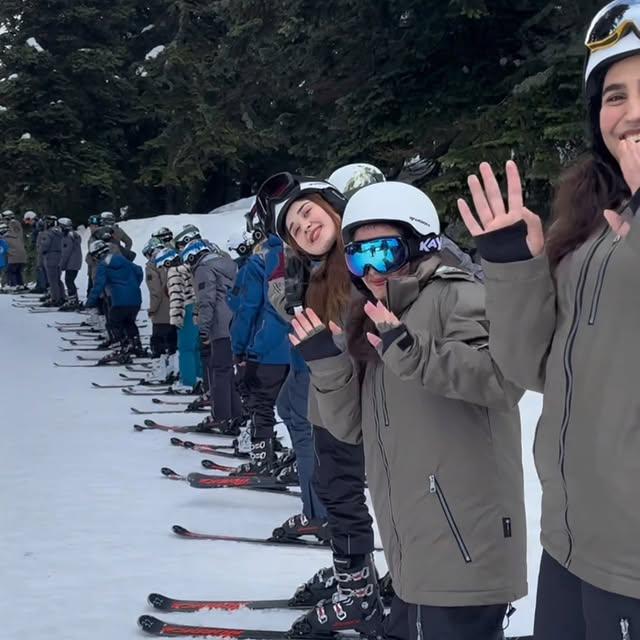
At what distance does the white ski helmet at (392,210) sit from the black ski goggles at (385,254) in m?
0.04

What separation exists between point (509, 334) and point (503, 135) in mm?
8180

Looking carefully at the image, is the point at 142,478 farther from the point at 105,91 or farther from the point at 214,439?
the point at 105,91

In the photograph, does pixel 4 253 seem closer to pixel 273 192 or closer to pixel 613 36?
pixel 273 192

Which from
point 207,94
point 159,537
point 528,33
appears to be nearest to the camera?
point 159,537

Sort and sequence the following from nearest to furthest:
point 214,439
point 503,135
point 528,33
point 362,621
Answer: point 362,621 < point 214,439 < point 503,135 < point 528,33

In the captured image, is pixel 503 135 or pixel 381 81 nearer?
pixel 503 135

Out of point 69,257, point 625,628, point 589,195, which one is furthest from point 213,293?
point 69,257

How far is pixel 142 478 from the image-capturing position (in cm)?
728

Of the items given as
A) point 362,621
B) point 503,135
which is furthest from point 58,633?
point 503,135

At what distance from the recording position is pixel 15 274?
25938mm

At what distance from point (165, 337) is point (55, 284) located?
10.5 metres

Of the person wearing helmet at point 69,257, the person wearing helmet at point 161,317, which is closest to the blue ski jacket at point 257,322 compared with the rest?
the person wearing helmet at point 161,317

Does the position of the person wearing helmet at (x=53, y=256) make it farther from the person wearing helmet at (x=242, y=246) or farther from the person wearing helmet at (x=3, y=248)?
the person wearing helmet at (x=242, y=246)

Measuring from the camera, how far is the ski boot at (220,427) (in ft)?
29.1
